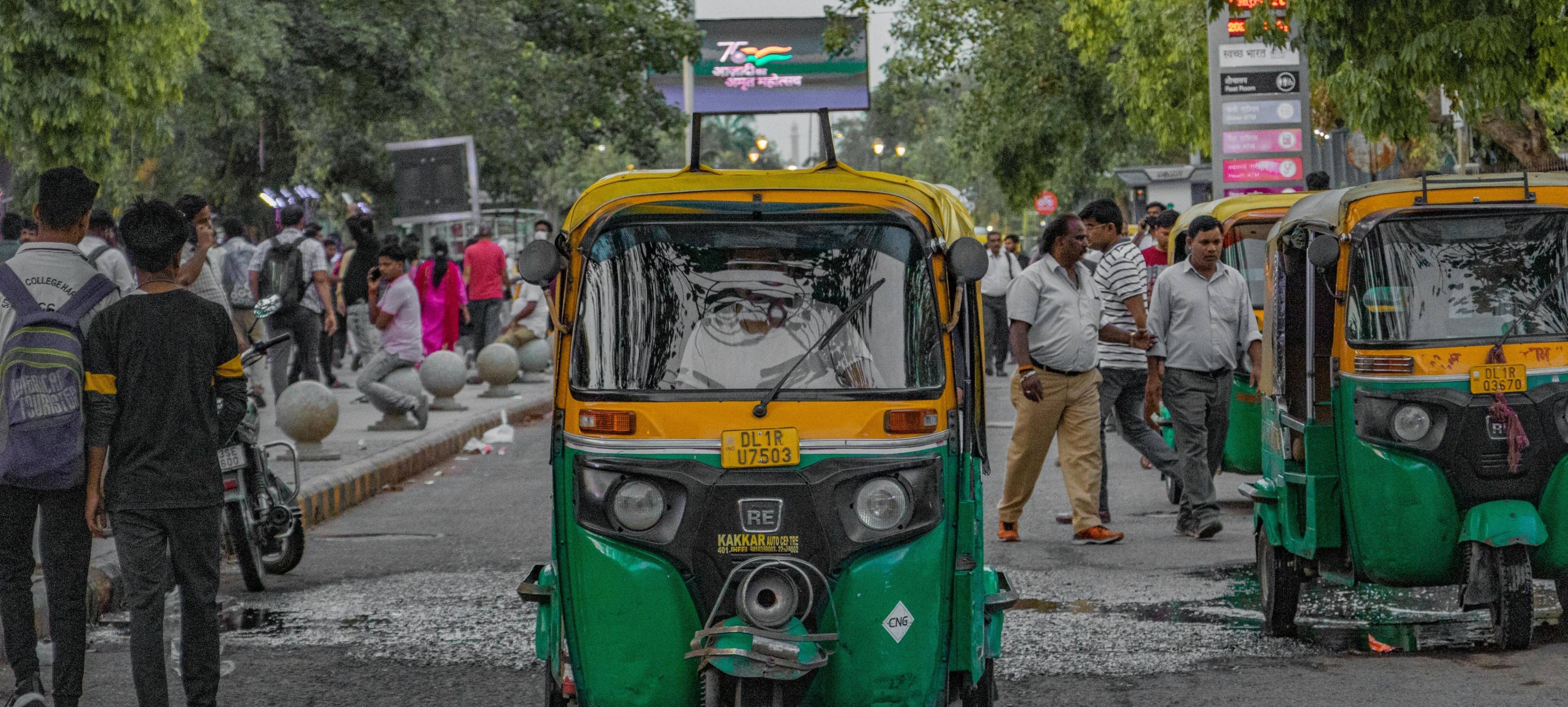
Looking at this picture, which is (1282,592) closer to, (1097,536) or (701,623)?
(1097,536)

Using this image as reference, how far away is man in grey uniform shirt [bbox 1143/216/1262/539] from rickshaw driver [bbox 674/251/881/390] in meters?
5.29

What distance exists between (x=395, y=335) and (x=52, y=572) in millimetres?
9307

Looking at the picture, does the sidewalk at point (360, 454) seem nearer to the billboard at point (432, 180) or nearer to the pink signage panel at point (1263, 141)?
the billboard at point (432, 180)

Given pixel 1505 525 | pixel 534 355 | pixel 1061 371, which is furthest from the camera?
pixel 534 355

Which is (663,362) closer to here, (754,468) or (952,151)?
(754,468)

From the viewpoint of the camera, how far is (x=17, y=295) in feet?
19.9

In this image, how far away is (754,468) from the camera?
531 cm

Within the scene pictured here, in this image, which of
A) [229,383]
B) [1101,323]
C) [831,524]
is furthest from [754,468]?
[1101,323]

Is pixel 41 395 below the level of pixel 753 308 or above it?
below

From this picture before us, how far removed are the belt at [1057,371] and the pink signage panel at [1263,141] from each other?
11593 millimetres

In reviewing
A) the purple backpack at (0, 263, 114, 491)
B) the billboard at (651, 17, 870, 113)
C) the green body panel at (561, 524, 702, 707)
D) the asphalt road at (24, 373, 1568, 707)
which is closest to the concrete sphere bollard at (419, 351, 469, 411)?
the asphalt road at (24, 373, 1568, 707)

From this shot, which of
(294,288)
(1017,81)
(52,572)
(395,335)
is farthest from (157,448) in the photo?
(1017,81)

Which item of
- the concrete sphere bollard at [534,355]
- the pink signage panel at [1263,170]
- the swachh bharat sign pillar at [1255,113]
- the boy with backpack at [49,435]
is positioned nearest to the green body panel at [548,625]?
the boy with backpack at [49,435]

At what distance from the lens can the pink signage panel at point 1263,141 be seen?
21.0 meters
